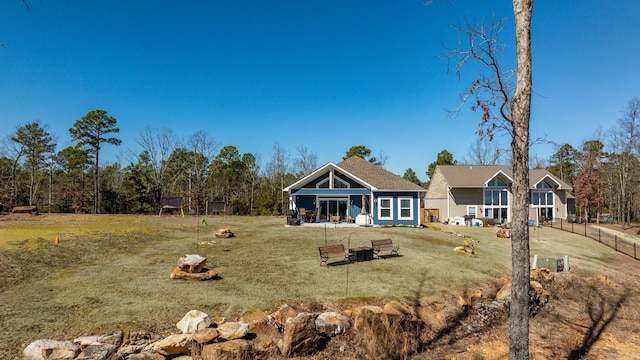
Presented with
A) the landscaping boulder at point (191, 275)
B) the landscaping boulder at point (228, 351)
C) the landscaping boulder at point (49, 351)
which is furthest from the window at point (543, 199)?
the landscaping boulder at point (49, 351)

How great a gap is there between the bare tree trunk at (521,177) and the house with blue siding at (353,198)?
808 inches

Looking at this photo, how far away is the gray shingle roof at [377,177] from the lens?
27.3 metres

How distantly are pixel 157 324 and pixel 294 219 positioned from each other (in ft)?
59.0

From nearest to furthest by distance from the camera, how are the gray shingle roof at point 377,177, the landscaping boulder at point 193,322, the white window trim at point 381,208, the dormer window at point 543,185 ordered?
1. the landscaping boulder at point 193,322
2. the white window trim at point 381,208
3. the gray shingle roof at point 377,177
4. the dormer window at point 543,185

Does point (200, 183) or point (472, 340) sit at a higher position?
point (200, 183)

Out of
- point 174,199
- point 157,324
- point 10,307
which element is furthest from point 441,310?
point 174,199

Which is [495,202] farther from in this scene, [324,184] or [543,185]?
[324,184]

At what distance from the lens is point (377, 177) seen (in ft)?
96.4

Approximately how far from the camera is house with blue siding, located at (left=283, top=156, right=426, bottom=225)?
1057 inches

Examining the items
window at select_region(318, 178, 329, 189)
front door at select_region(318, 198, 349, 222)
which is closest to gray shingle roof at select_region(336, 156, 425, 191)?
window at select_region(318, 178, 329, 189)

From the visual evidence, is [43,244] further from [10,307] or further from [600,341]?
[600,341]

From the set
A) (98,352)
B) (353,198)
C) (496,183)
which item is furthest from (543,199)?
(98,352)

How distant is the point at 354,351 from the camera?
7.02 metres

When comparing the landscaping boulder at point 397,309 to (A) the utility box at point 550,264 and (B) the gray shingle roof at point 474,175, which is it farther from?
(B) the gray shingle roof at point 474,175
